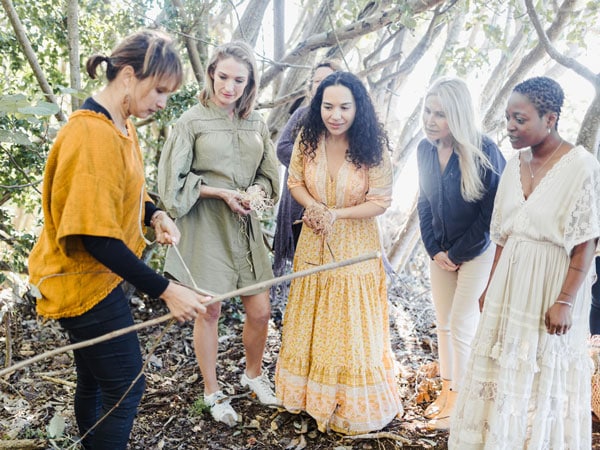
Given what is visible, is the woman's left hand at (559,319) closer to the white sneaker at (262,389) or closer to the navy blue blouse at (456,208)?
the navy blue blouse at (456,208)

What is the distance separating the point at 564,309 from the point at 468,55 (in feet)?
9.24

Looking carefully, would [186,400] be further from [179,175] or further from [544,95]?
[544,95]

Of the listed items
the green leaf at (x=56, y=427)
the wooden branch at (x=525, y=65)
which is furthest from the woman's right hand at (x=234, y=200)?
the wooden branch at (x=525, y=65)

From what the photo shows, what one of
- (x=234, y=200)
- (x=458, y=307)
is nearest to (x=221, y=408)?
(x=234, y=200)

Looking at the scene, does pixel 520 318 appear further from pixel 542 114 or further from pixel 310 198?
pixel 310 198

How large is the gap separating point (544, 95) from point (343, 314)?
1.42 metres

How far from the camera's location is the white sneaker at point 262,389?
3.05 meters

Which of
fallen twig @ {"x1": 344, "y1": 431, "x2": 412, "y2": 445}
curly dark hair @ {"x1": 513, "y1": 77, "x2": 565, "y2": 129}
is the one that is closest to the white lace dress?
curly dark hair @ {"x1": 513, "y1": 77, "x2": 565, "y2": 129}

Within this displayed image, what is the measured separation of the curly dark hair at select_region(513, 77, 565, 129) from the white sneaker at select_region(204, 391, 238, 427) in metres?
2.20

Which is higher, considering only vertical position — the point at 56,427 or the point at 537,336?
the point at 537,336

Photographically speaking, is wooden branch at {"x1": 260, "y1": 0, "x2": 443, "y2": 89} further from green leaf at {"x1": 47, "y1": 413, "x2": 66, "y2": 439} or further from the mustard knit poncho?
green leaf at {"x1": 47, "y1": 413, "x2": 66, "y2": 439}

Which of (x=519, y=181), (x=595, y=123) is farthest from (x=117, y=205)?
(x=595, y=123)

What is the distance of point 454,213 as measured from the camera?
104 inches

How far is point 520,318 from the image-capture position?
220cm
